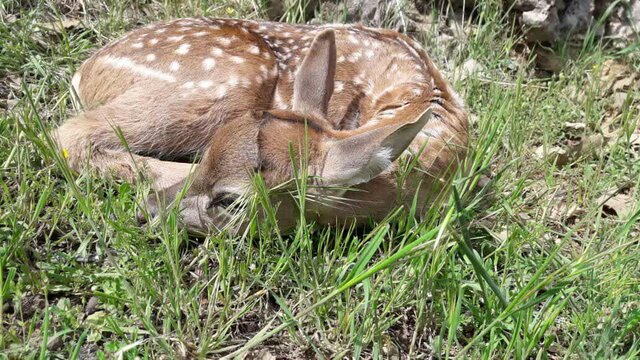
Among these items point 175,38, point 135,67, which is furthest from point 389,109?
point 135,67

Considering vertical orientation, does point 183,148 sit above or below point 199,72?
below

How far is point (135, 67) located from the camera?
3.88 m

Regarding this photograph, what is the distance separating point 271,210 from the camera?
282 centimetres

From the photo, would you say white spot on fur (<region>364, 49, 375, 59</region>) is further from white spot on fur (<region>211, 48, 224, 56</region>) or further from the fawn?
white spot on fur (<region>211, 48, 224, 56</region>)

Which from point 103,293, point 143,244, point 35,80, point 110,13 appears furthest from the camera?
point 110,13

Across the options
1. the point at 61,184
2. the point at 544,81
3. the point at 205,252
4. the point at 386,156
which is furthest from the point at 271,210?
the point at 544,81

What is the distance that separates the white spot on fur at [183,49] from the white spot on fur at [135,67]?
16cm

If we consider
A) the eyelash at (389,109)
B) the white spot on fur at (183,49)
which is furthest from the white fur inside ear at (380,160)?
the white spot on fur at (183,49)

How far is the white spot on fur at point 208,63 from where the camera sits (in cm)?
387

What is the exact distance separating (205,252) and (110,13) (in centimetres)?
238

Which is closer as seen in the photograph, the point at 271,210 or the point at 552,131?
the point at 271,210

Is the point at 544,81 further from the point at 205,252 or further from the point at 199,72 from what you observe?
the point at 205,252

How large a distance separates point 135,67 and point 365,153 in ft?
5.00

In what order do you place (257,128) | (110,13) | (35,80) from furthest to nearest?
(110,13) → (35,80) → (257,128)
